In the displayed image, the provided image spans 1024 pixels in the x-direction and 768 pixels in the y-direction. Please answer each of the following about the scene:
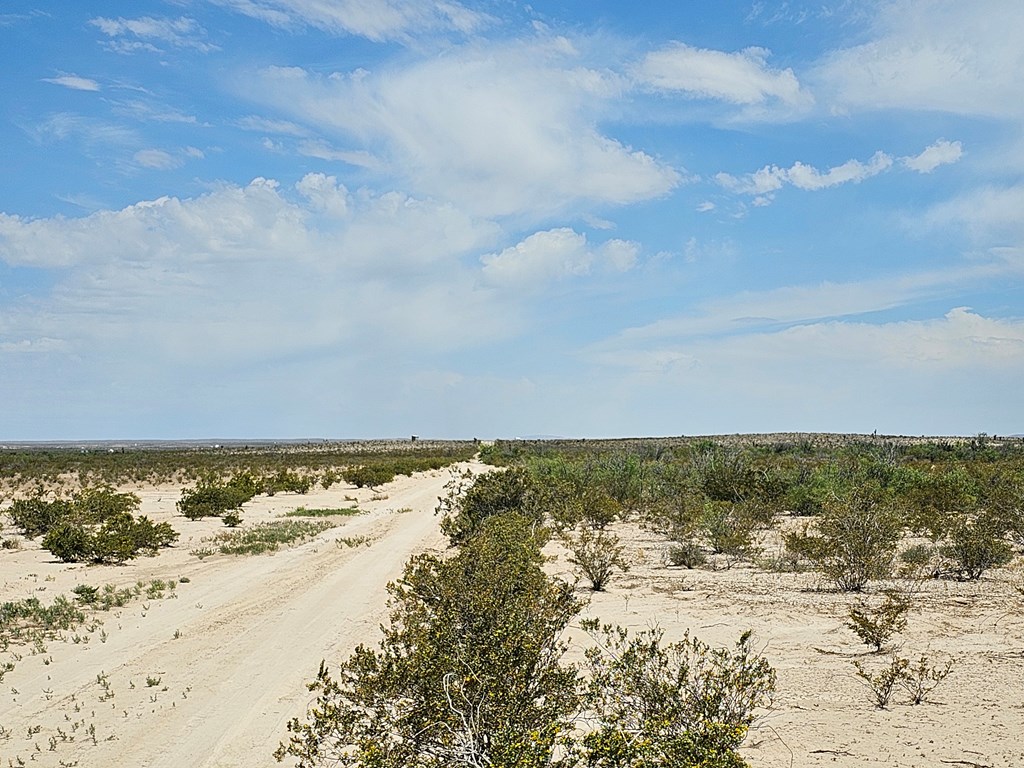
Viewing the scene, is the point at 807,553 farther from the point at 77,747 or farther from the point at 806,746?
the point at 77,747

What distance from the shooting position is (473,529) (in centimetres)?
1916

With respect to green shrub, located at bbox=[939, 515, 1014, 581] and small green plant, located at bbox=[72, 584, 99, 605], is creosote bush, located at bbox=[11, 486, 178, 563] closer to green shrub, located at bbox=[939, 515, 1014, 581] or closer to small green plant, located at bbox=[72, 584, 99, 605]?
small green plant, located at bbox=[72, 584, 99, 605]

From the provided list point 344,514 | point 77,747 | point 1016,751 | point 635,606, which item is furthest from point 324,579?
point 344,514

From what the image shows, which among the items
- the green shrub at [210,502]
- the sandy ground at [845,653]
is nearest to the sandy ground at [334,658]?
the sandy ground at [845,653]

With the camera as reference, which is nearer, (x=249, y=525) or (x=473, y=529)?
(x=473, y=529)

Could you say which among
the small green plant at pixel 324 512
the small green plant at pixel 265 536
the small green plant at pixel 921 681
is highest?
the small green plant at pixel 921 681

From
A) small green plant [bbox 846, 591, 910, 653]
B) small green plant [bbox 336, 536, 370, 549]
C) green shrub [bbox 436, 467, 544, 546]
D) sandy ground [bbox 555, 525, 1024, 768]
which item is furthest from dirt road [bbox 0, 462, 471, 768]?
small green plant [bbox 846, 591, 910, 653]

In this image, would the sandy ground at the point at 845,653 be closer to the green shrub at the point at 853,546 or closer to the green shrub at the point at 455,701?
the green shrub at the point at 853,546

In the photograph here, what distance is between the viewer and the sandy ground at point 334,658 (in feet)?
23.5

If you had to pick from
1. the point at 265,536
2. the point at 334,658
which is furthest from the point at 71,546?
the point at 334,658

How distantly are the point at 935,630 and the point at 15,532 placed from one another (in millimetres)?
25893

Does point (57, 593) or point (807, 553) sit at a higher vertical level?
point (807, 553)

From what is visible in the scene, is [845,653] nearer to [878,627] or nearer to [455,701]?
[878,627]

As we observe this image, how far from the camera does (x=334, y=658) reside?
10188mm
